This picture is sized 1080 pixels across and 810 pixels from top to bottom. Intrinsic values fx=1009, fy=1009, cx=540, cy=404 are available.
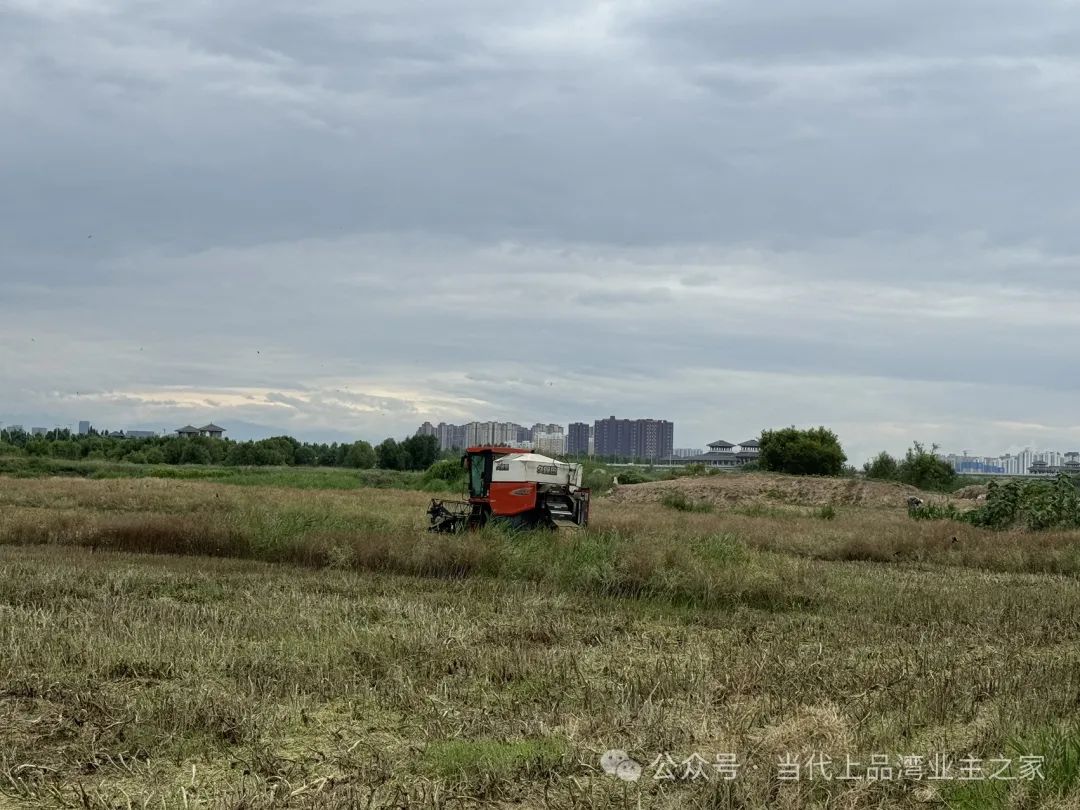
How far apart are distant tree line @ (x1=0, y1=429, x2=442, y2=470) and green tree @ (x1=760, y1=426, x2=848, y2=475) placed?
3506 cm

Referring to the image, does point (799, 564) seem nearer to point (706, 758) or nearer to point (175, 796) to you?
point (706, 758)

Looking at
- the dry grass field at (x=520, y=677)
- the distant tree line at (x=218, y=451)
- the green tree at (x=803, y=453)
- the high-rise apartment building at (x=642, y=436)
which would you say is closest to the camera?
the dry grass field at (x=520, y=677)

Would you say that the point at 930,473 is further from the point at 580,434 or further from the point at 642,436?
the point at 642,436

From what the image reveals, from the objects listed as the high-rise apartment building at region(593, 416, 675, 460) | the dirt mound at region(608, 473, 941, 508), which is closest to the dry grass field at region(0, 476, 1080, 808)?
the dirt mound at region(608, 473, 941, 508)

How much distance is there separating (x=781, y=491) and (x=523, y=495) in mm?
36282

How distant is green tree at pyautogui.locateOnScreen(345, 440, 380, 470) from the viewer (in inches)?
4301

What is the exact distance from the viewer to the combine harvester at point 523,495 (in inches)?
878

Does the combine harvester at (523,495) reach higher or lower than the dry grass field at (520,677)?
higher

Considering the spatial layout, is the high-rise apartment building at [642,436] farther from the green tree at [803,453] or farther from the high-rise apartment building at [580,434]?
the green tree at [803,453]

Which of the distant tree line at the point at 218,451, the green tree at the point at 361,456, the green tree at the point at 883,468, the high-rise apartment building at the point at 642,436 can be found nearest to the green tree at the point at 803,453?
the green tree at the point at 883,468

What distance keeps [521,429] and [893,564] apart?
25.6 metres

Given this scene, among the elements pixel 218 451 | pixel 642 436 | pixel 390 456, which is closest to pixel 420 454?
pixel 390 456

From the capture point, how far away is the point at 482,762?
20.9 feet

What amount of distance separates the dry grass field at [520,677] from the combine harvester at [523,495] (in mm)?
3256
